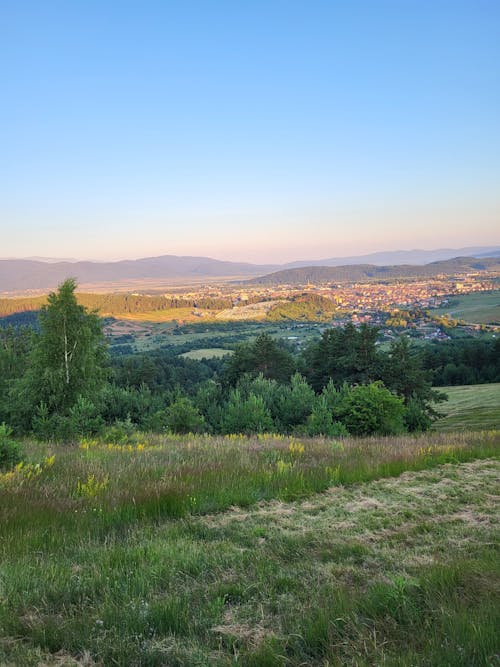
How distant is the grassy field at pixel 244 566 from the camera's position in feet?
9.41

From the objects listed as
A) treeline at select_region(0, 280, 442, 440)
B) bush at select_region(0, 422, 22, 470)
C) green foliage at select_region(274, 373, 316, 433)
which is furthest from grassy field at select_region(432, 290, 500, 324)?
bush at select_region(0, 422, 22, 470)

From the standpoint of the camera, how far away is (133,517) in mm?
5547

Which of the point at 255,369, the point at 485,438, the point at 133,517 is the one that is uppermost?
the point at 133,517

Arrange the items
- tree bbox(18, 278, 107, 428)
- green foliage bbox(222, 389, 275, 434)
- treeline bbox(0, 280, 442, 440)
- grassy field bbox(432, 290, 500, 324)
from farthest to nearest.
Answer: grassy field bbox(432, 290, 500, 324) < green foliage bbox(222, 389, 275, 434) < tree bbox(18, 278, 107, 428) < treeline bbox(0, 280, 442, 440)

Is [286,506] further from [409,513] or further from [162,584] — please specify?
[162,584]

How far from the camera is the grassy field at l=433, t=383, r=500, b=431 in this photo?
1277 inches

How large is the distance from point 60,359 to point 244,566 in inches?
859

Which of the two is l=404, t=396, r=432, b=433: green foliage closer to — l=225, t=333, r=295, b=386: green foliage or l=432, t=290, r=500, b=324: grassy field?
l=225, t=333, r=295, b=386: green foliage

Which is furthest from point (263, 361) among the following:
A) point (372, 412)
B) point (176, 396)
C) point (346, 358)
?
point (372, 412)

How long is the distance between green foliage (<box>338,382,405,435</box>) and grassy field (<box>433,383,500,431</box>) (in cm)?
1525

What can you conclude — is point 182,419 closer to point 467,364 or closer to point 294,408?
point 294,408

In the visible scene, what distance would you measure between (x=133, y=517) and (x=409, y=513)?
399 cm

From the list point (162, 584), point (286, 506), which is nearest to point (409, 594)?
point (162, 584)

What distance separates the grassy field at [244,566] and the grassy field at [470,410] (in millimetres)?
28184
